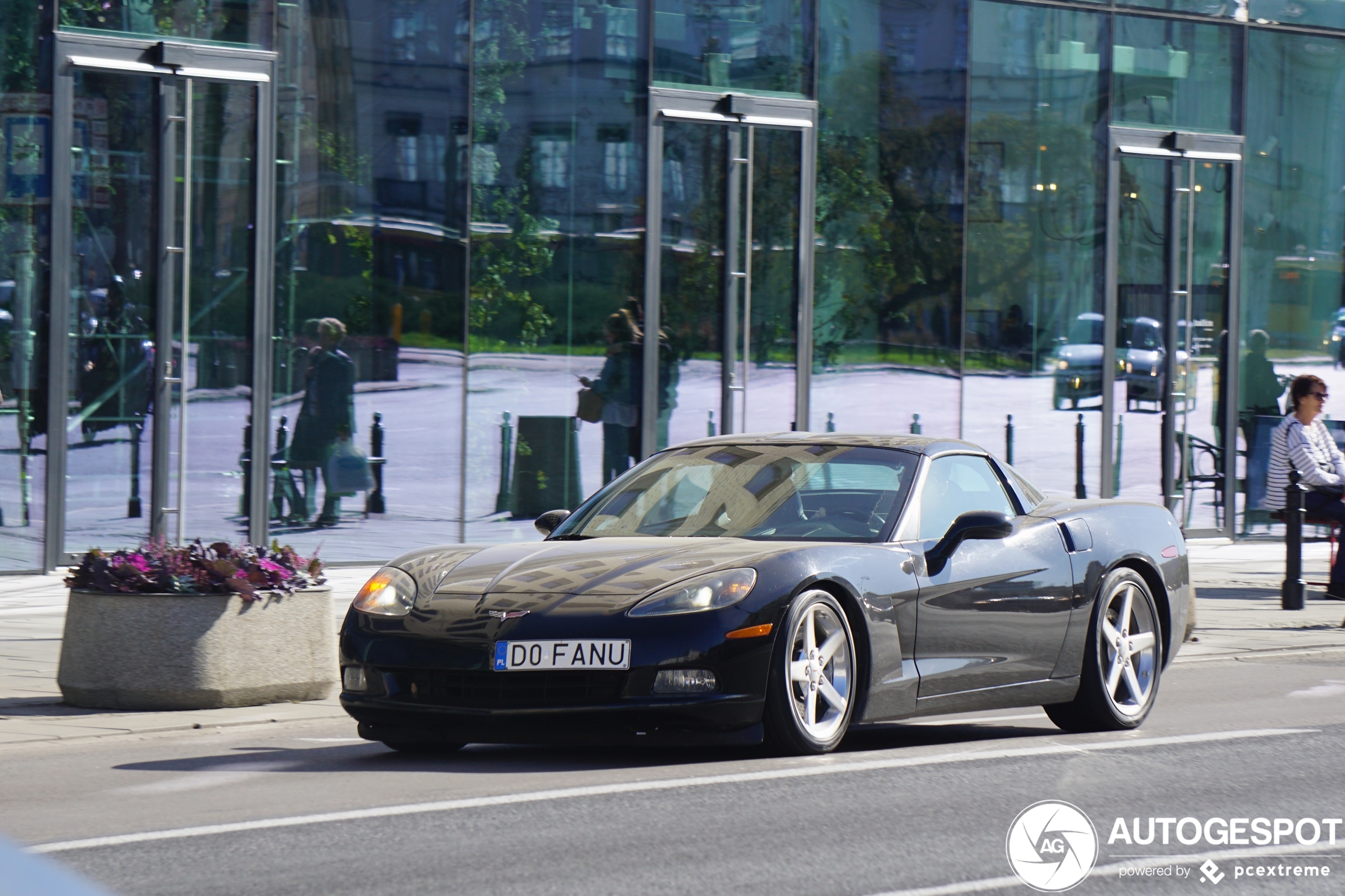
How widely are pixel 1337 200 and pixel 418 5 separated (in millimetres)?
10824

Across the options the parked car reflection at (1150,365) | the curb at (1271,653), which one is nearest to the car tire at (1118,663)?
the curb at (1271,653)

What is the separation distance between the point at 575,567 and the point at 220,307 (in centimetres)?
833

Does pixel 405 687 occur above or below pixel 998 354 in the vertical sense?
below

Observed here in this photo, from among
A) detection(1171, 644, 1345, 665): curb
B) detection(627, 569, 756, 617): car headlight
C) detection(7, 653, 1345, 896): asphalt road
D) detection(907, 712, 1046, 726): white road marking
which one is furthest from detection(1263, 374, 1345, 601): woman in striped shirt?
detection(627, 569, 756, 617): car headlight

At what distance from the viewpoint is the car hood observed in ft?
22.6

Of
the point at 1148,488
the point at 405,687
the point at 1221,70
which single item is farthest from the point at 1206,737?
the point at 1221,70

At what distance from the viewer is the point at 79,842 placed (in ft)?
18.2

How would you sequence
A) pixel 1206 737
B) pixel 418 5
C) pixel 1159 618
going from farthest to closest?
pixel 418 5 < pixel 1159 618 < pixel 1206 737

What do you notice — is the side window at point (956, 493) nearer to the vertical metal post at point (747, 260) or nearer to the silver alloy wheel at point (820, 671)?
the silver alloy wheel at point (820, 671)

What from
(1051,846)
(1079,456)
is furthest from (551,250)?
(1051,846)

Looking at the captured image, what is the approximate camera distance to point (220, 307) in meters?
14.7

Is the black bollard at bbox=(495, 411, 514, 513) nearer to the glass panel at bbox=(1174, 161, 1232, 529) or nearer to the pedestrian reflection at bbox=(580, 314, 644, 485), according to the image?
the pedestrian reflection at bbox=(580, 314, 644, 485)

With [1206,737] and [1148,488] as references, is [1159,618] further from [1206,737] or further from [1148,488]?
[1148,488]

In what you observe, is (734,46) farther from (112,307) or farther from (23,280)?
(23,280)
